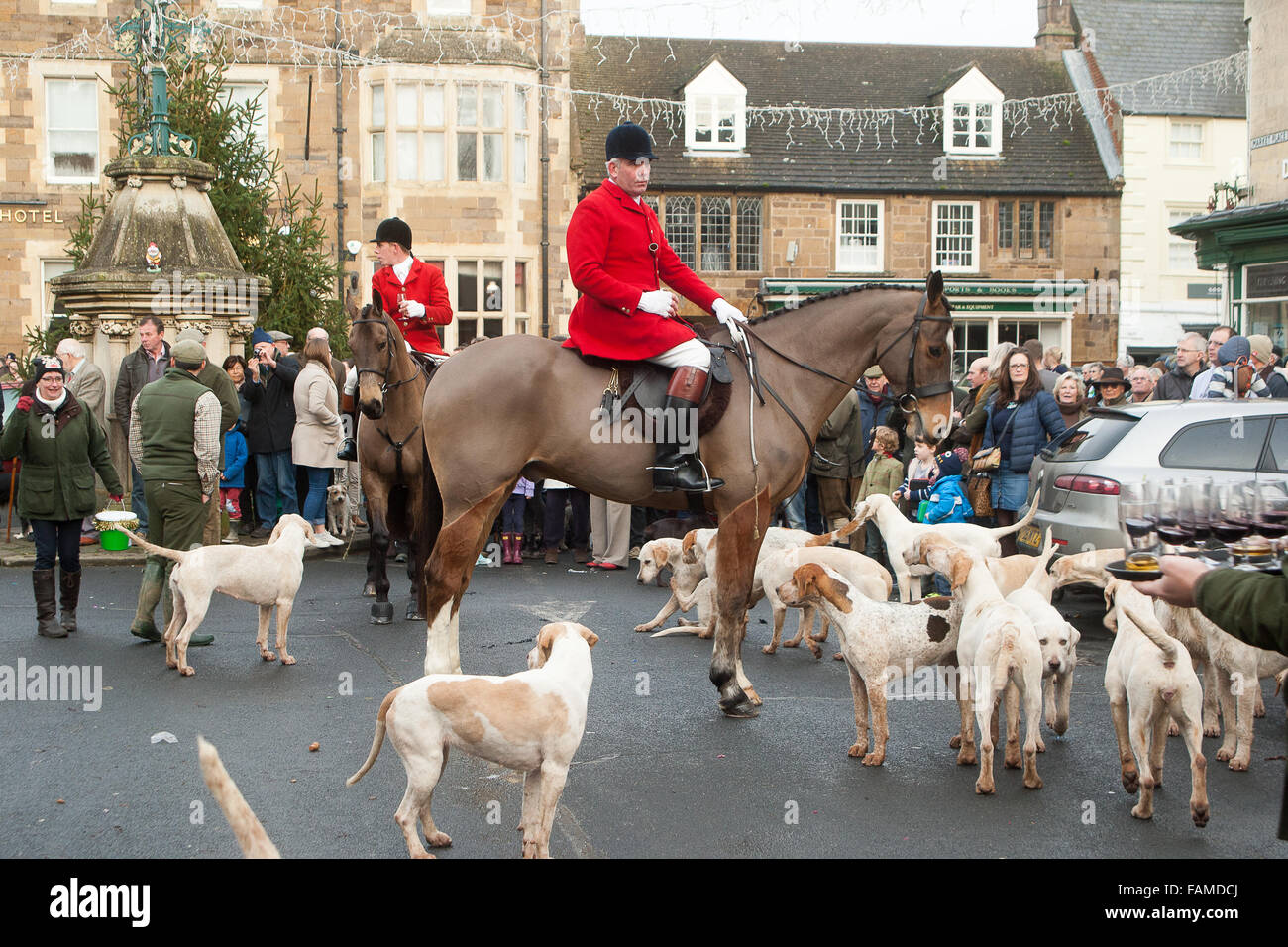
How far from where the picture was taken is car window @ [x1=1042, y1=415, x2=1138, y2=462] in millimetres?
9812

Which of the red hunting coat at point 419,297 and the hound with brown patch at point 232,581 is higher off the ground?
the red hunting coat at point 419,297

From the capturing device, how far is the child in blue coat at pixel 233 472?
45.8 ft

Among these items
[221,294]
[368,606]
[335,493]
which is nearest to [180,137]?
[221,294]

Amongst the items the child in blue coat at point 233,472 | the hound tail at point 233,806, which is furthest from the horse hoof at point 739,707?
Answer: the child in blue coat at point 233,472

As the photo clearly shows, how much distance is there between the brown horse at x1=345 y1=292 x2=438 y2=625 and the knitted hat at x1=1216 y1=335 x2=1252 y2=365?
26.3ft

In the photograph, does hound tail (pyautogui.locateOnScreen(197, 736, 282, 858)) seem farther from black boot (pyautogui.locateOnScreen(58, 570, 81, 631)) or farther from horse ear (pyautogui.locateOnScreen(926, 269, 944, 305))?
black boot (pyautogui.locateOnScreen(58, 570, 81, 631))

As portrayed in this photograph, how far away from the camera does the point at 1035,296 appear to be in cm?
3241

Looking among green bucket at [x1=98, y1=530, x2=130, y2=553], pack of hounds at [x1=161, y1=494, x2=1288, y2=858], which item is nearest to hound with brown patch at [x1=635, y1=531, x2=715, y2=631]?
pack of hounds at [x1=161, y1=494, x2=1288, y2=858]

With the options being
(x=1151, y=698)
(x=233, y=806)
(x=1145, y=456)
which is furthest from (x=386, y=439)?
(x=233, y=806)

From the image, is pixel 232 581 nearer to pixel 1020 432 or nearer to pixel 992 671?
pixel 992 671

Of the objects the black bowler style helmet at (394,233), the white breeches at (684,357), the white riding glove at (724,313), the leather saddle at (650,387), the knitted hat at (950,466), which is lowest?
the knitted hat at (950,466)

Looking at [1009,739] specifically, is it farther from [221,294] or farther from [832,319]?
[221,294]

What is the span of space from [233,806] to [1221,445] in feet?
26.5

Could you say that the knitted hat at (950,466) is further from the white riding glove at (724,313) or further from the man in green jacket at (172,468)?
the man in green jacket at (172,468)
